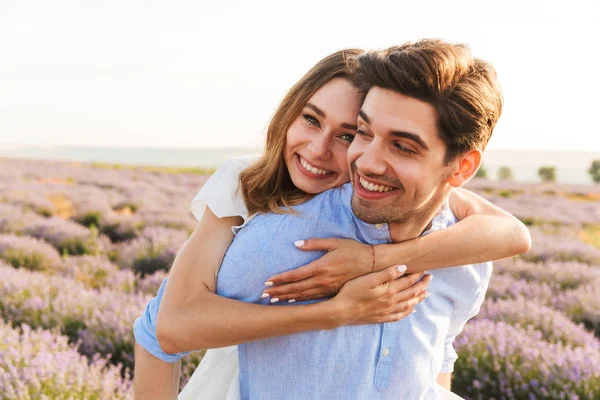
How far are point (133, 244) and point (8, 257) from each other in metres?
1.25

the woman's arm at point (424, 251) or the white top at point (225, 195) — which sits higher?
the white top at point (225, 195)

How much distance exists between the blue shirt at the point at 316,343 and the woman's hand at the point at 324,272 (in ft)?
0.10

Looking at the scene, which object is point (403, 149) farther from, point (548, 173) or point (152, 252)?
point (548, 173)

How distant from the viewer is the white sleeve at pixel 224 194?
2084mm

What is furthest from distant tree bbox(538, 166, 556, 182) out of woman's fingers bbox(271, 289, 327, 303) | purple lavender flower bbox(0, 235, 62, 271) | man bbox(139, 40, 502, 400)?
woman's fingers bbox(271, 289, 327, 303)

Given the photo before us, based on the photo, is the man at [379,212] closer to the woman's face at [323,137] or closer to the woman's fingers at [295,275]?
the woman's fingers at [295,275]

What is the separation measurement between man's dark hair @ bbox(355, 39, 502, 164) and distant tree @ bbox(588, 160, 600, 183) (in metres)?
32.4

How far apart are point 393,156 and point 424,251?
1.24 ft

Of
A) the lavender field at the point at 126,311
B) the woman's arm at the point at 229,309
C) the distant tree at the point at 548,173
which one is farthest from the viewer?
the distant tree at the point at 548,173

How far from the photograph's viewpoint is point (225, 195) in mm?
2170

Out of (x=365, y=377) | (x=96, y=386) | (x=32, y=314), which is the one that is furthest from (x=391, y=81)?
(x=32, y=314)

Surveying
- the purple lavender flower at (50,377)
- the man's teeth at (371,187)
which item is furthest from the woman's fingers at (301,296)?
the purple lavender flower at (50,377)

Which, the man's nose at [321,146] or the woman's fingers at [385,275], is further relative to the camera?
the man's nose at [321,146]

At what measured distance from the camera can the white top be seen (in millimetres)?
2080
